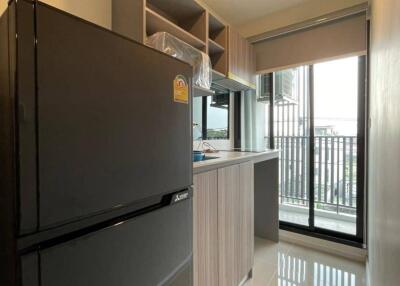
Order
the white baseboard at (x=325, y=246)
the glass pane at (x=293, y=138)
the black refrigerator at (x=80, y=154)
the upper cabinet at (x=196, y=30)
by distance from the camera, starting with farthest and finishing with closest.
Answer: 1. the glass pane at (x=293, y=138)
2. the white baseboard at (x=325, y=246)
3. the upper cabinet at (x=196, y=30)
4. the black refrigerator at (x=80, y=154)

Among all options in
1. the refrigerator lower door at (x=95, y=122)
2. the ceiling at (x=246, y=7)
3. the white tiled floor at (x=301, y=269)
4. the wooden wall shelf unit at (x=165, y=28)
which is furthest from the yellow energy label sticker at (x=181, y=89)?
the ceiling at (x=246, y=7)

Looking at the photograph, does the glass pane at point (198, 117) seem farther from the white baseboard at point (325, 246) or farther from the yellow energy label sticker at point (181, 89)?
the white baseboard at point (325, 246)

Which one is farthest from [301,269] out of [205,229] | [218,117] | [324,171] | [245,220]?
[218,117]

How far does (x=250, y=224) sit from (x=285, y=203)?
55.8 inches

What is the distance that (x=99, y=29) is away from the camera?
63 cm

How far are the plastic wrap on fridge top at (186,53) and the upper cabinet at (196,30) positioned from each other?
0.10 m

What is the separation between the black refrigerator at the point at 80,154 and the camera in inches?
19.1

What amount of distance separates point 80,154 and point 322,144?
270 centimetres

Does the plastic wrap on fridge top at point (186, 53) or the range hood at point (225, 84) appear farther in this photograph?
the range hood at point (225, 84)

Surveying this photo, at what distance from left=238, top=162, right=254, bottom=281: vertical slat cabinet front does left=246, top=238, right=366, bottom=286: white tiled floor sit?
0.75 ft

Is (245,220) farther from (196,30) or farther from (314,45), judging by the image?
(314,45)

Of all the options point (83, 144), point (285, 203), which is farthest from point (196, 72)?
point (285, 203)

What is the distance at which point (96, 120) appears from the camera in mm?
608

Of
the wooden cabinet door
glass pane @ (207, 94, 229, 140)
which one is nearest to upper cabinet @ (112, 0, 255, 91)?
glass pane @ (207, 94, 229, 140)
